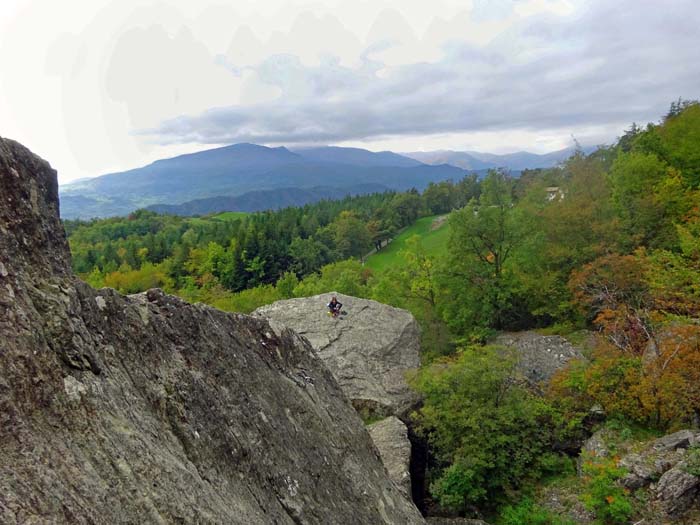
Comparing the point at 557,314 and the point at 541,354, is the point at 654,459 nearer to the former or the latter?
the point at 541,354

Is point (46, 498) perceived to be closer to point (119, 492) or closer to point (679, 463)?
point (119, 492)

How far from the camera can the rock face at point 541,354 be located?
85.0 feet

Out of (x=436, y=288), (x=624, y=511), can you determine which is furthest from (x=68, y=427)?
(x=436, y=288)

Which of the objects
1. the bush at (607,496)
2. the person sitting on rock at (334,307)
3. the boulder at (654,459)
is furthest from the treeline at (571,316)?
the person sitting on rock at (334,307)

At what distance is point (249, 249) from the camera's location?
279ft

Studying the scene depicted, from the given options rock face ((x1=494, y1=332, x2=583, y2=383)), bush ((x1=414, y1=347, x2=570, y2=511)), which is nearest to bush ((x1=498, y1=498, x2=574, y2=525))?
bush ((x1=414, y1=347, x2=570, y2=511))

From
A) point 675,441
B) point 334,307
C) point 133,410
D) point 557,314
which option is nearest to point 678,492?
point 675,441

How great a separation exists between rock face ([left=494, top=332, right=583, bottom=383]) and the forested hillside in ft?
6.21

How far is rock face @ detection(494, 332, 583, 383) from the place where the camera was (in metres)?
25.9

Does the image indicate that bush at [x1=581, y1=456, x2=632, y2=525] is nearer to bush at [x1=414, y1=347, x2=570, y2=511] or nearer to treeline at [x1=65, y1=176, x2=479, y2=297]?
bush at [x1=414, y1=347, x2=570, y2=511]

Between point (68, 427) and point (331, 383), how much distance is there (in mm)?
10502

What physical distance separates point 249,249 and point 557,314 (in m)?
63.1

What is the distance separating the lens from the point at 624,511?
1498cm

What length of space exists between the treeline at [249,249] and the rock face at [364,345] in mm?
41966
